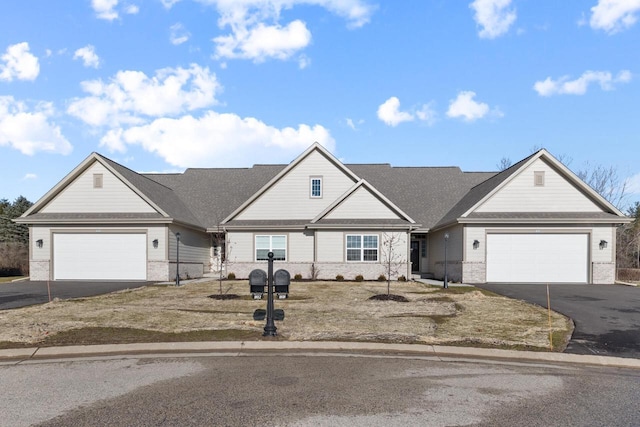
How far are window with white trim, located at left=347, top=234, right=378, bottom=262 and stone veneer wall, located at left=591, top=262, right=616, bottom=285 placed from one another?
11.1 meters

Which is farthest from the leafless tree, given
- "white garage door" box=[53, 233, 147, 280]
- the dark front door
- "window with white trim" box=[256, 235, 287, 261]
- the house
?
"white garage door" box=[53, 233, 147, 280]

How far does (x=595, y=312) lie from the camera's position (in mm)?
13117

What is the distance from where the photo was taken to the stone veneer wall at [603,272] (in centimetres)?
2269

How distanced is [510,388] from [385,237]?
18.7m

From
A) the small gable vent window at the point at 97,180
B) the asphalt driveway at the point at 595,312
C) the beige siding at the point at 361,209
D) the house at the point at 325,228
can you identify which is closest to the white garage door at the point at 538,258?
the house at the point at 325,228

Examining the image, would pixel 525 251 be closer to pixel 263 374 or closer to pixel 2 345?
pixel 263 374

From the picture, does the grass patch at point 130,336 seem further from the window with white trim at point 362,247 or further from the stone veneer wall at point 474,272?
the stone veneer wall at point 474,272

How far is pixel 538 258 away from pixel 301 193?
13.4m

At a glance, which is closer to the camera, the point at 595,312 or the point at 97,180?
the point at 595,312

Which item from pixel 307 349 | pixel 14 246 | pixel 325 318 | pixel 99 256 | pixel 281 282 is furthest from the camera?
pixel 14 246

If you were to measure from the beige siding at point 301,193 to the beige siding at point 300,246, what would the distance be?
121cm

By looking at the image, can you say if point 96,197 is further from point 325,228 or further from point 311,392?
point 311,392

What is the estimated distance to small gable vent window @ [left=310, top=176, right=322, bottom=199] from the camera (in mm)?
27000

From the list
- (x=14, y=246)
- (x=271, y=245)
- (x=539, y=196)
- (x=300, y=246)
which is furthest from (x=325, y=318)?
(x=14, y=246)
